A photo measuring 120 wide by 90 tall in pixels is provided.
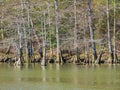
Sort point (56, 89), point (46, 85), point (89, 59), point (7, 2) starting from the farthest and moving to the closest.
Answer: point (7, 2) → point (89, 59) → point (46, 85) → point (56, 89)

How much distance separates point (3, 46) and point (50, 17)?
7445 millimetres

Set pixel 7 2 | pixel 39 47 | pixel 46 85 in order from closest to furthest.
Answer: pixel 46 85
pixel 39 47
pixel 7 2

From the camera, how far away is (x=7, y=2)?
59.6m

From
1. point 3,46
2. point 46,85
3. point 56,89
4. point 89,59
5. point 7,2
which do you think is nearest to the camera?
point 56,89

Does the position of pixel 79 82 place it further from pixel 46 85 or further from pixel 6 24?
pixel 6 24

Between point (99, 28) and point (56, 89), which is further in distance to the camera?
point (99, 28)

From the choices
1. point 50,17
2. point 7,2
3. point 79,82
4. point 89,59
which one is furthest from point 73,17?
point 79,82

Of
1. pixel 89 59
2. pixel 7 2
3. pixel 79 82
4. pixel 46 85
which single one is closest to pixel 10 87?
pixel 46 85

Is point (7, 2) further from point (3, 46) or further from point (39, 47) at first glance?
point (39, 47)

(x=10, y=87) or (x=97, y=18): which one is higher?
(x=97, y=18)

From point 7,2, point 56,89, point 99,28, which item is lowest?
point 56,89

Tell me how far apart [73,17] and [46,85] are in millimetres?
29138

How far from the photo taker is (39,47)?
51.8m

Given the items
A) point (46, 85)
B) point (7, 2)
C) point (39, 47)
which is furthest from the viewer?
point (7, 2)
